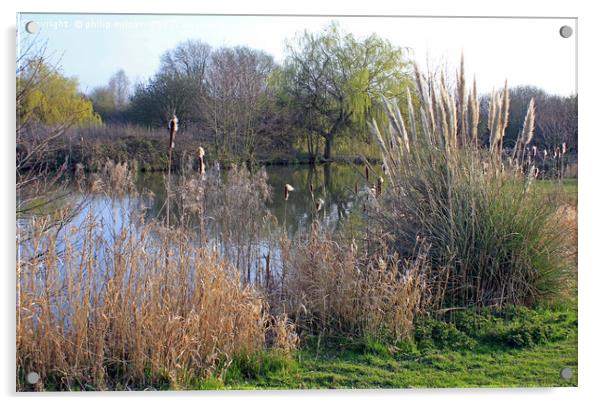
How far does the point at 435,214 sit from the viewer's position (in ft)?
15.5

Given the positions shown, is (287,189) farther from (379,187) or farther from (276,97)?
(379,187)

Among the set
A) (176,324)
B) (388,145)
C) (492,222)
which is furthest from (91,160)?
(492,222)

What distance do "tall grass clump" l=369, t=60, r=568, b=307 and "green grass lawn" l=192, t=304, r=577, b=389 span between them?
0.39 metres

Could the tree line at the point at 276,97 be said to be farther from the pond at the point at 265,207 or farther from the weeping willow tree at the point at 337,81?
the pond at the point at 265,207

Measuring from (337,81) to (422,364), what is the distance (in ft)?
6.70

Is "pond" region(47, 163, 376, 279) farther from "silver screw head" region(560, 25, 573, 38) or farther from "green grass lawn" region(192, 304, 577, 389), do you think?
"silver screw head" region(560, 25, 573, 38)

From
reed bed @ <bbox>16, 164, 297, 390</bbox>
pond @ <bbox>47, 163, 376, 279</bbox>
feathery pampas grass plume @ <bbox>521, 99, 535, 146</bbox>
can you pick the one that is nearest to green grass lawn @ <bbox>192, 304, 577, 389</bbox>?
reed bed @ <bbox>16, 164, 297, 390</bbox>

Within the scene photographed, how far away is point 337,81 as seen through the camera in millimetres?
4863

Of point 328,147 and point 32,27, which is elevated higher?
point 32,27

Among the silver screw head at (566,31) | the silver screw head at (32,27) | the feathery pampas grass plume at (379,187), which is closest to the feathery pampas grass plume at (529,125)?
the silver screw head at (566,31)

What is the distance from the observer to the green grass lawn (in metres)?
3.81

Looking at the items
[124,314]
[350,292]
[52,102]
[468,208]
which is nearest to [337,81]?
[468,208]

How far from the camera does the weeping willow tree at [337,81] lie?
445cm
